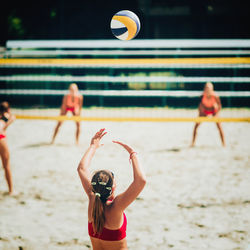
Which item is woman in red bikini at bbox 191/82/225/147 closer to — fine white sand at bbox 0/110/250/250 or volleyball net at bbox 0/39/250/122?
fine white sand at bbox 0/110/250/250

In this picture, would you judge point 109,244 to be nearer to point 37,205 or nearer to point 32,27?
point 37,205

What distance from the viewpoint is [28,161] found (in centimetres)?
632

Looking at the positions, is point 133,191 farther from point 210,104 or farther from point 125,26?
point 210,104

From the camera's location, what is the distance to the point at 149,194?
471 centimetres

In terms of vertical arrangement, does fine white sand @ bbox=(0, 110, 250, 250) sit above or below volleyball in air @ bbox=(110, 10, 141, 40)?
below

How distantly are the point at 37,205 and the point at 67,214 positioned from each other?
Answer: 512 mm

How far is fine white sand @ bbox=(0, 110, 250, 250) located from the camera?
3.55m

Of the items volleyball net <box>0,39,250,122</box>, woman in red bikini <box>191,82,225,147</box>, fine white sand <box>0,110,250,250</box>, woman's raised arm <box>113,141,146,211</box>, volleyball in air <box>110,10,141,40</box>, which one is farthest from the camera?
volleyball net <box>0,39,250,122</box>

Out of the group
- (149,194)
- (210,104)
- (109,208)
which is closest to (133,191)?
(109,208)

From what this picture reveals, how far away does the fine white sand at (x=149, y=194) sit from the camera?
11.6 feet

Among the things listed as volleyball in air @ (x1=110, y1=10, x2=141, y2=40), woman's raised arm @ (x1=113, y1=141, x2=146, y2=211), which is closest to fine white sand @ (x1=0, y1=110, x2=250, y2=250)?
woman's raised arm @ (x1=113, y1=141, x2=146, y2=211)

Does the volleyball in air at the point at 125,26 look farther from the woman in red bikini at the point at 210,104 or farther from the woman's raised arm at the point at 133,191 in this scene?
the woman in red bikini at the point at 210,104

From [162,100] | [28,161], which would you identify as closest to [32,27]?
[162,100]

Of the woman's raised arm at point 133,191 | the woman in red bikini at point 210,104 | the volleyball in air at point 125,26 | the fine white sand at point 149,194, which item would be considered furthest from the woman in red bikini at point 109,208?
the woman in red bikini at point 210,104
